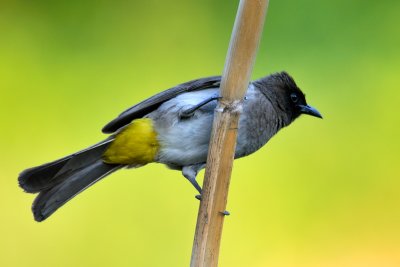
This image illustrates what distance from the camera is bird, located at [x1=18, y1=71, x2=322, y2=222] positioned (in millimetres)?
2725

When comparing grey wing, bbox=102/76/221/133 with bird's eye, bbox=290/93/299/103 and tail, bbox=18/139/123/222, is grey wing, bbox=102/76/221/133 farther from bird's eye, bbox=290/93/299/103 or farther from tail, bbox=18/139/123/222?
bird's eye, bbox=290/93/299/103

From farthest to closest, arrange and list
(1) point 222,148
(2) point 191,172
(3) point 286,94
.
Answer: (3) point 286,94, (2) point 191,172, (1) point 222,148

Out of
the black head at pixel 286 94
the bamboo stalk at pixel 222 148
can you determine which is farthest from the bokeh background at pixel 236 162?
→ the bamboo stalk at pixel 222 148

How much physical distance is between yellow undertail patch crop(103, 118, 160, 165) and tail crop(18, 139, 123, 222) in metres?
0.05

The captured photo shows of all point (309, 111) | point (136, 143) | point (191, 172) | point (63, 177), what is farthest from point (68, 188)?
point (309, 111)

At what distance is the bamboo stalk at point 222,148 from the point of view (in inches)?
77.0

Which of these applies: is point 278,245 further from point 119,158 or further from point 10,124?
point 10,124

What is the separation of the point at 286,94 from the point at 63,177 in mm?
901

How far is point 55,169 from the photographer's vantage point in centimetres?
278

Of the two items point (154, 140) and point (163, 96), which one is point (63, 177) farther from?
point (163, 96)

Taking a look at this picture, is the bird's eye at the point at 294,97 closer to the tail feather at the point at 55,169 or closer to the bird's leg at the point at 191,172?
the bird's leg at the point at 191,172

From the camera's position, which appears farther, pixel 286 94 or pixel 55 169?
pixel 286 94

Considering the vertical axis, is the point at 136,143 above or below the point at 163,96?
below

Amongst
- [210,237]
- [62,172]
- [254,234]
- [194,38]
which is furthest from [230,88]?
[194,38]
